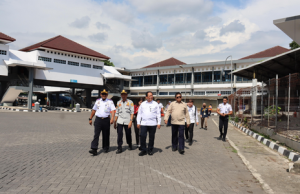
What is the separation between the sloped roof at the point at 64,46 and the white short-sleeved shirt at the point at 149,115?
115 ft

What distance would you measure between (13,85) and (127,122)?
32.5 metres

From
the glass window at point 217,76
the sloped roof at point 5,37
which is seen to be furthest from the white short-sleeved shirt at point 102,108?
the glass window at point 217,76

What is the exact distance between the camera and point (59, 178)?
15.0 feet

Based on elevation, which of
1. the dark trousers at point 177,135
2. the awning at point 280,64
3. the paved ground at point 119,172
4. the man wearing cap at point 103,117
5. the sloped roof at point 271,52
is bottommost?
the paved ground at point 119,172

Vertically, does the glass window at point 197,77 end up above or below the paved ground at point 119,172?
above

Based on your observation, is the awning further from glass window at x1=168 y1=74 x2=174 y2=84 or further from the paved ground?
glass window at x1=168 y1=74 x2=174 y2=84

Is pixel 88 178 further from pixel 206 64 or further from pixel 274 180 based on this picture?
pixel 206 64

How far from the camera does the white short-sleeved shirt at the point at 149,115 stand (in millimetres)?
7070

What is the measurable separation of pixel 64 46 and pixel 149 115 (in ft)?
126

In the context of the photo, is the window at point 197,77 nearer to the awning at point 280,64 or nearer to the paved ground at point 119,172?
the awning at point 280,64

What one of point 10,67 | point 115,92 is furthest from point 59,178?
point 115,92

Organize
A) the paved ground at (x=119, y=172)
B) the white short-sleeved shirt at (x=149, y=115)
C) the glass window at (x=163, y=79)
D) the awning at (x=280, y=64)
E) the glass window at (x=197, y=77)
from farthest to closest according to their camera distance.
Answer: the glass window at (x=163, y=79), the glass window at (x=197, y=77), the awning at (x=280, y=64), the white short-sleeved shirt at (x=149, y=115), the paved ground at (x=119, y=172)

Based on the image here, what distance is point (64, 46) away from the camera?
1639 inches

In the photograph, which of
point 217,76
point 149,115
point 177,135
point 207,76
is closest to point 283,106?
point 177,135
